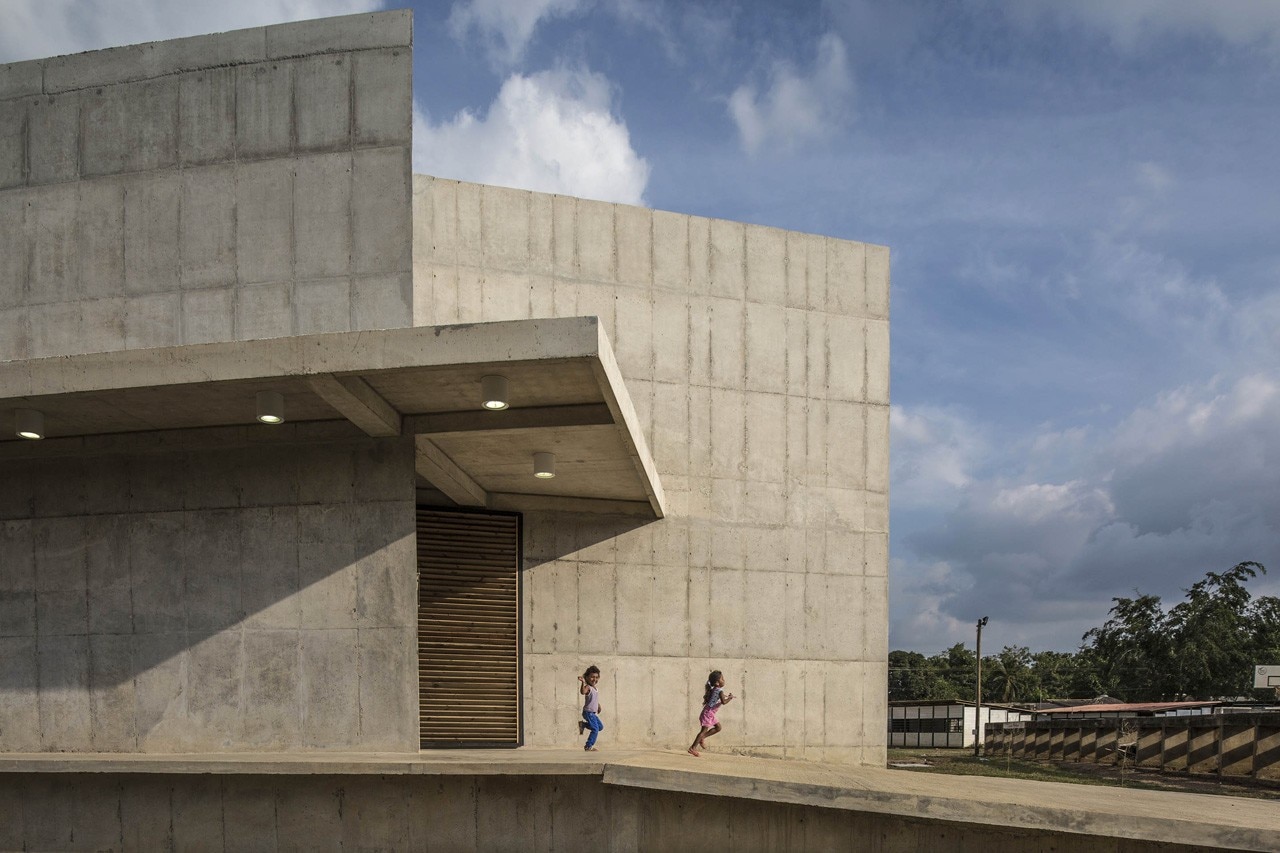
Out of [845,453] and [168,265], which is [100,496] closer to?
[168,265]

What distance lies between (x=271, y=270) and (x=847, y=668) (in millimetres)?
11815

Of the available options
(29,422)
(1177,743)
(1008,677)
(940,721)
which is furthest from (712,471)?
(1008,677)

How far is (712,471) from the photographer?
18.7m

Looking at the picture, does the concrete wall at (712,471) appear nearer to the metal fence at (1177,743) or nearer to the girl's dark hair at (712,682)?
the girl's dark hair at (712,682)

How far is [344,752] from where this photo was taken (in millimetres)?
12570

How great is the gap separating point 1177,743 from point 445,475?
998 inches

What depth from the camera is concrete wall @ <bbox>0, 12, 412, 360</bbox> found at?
14.6 m

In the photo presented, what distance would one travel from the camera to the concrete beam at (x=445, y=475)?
44.6 ft

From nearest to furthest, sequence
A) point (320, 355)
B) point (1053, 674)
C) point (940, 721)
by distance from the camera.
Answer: point (320, 355)
point (940, 721)
point (1053, 674)

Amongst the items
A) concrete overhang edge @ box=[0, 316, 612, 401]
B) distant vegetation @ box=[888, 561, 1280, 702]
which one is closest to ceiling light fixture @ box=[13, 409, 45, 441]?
concrete overhang edge @ box=[0, 316, 612, 401]

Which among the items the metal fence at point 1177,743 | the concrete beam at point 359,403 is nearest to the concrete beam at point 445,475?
the concrete beam at point 359,403

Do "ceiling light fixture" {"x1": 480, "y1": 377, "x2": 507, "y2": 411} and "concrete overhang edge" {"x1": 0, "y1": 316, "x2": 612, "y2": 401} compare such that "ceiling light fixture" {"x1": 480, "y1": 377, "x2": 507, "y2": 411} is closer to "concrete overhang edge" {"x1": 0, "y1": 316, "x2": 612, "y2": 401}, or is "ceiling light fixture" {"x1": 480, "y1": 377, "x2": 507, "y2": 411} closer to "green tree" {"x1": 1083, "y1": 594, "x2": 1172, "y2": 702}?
"concrete overhang edge" {"x1": 0, "y1": 316, "x2": 612, "y2": 401}

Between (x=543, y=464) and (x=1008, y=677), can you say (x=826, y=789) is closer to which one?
(x=543, y=464)

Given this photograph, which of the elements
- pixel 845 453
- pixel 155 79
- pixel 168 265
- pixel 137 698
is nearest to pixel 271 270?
pixel 168 265
